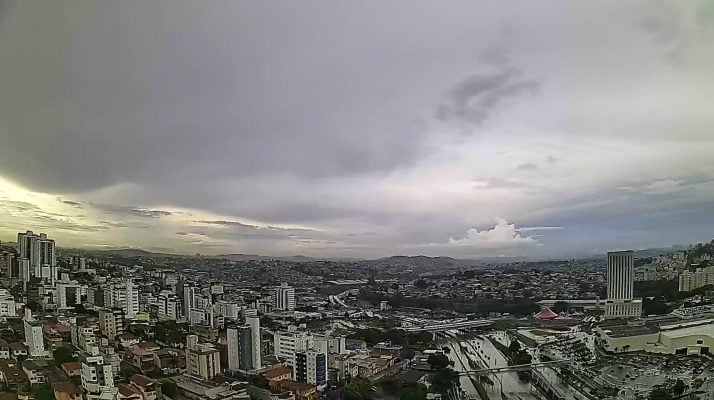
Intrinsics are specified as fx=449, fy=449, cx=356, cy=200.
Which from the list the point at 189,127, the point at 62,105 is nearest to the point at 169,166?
the point at 189,127

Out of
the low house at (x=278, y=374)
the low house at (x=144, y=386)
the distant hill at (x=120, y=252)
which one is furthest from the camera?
the distant hill at (x=120, y=252)

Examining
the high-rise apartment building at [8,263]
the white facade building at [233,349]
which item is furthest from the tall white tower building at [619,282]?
the high-rise apartment building at [8,263]

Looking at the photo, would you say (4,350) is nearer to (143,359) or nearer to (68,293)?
(68,293)

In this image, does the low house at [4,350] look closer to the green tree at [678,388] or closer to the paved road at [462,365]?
the paved road at [462,365]

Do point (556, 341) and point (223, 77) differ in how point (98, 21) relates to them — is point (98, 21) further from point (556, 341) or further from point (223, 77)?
point (556, 341)

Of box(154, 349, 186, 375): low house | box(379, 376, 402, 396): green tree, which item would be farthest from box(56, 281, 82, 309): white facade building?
box(379, 376, 402, 396): green tree

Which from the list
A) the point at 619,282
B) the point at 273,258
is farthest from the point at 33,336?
A: the point at 619,282
